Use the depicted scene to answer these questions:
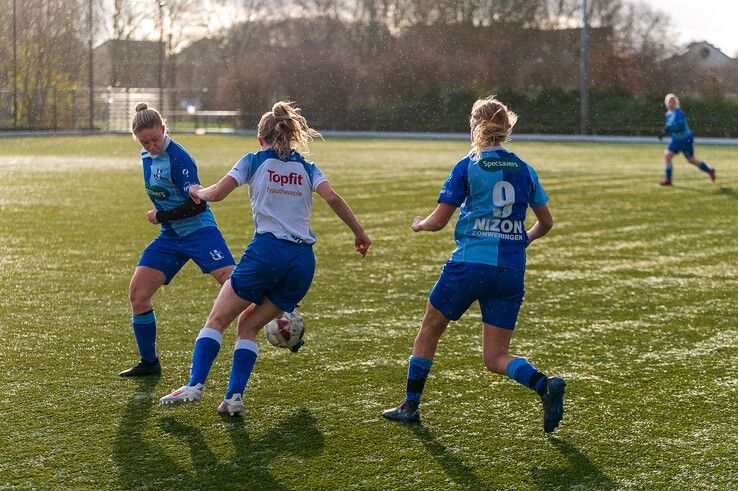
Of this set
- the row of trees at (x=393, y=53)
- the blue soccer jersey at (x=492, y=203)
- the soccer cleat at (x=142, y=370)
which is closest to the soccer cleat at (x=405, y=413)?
the blue soccer jersey at (x=492, y=203)

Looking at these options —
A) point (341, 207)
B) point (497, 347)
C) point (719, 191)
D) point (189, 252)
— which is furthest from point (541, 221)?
point (719, 191)

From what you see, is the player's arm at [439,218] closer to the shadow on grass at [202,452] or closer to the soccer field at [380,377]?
the soccer field at [380,377]

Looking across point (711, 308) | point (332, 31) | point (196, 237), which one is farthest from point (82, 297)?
point (332, 31)

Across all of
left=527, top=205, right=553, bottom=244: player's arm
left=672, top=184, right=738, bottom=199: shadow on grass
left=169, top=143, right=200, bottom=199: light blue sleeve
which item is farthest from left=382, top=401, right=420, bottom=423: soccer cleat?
left=672, top=184, right=738, bottom=199: shadow on grass

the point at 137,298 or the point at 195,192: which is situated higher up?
the point at 195,192

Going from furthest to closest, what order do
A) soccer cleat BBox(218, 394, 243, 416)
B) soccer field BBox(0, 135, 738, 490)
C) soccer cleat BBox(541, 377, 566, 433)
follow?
soccer cleat BBox(218, 394, 243, 416) → soccer cleat BBox(541, 377, 566, 433) → soccer field BBox(0, 135, 738, 490)

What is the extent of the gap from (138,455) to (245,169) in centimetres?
149

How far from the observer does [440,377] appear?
6.09 metres

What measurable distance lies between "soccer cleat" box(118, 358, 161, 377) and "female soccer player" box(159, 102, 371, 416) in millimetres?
992

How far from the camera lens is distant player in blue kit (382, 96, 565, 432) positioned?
4.91 meters

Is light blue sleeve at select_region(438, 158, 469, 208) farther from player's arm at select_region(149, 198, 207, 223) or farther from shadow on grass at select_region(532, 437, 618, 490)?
player's arm at select_region(149, 198, 207, 223)

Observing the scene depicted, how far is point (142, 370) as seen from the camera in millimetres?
6090

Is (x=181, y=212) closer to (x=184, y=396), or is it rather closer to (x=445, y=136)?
(x=184, y=396)

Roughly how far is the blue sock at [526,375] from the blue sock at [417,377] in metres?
0.44
